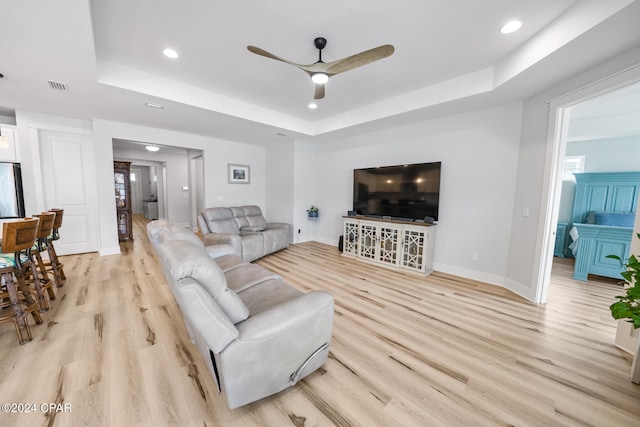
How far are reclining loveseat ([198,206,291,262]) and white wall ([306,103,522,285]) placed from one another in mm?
2681

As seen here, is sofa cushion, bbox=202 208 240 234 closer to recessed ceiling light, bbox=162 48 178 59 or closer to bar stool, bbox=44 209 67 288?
bar stool, bbox=44 209 67 288

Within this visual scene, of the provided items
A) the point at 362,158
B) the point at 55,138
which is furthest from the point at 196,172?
the point at 362,158

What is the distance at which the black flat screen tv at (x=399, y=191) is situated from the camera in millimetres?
3622

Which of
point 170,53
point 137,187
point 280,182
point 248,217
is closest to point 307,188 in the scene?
point 280,182

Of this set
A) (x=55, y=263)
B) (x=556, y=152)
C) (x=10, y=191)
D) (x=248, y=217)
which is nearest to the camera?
(x=556, y=152)

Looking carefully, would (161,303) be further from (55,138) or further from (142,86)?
(55,138)

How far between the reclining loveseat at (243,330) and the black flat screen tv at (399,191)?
2817 millimetres

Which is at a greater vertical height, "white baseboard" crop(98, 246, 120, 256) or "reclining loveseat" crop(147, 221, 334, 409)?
"reclining loveseat" crop(147, 221, 334, 409)

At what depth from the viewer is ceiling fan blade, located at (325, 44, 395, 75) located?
179 cm

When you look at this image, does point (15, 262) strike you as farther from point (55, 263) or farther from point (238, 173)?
point (238, 173)

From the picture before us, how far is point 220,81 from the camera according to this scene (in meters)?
3.05

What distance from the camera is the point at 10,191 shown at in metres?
3.51

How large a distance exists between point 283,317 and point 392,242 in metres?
2.92

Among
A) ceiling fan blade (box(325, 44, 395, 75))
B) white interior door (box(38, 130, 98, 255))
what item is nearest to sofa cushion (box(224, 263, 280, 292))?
ceiling fan blade (box(325, 44, 395, 75))
